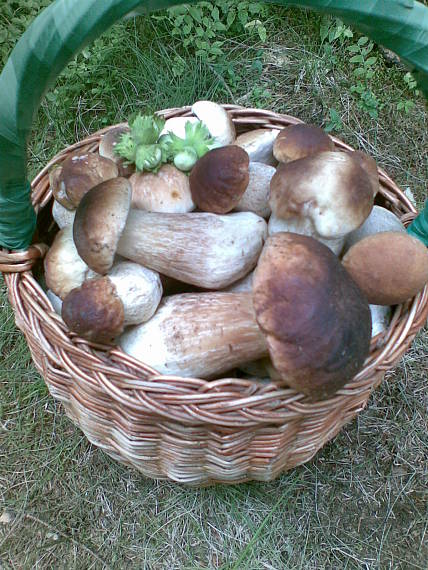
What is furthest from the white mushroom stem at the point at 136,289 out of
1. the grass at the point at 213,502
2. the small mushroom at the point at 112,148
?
the grass at the point at 213,502

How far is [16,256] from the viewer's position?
1.31 m

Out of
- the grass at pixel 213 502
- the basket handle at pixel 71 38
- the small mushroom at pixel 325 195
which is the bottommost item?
the grass at pixel 213 502

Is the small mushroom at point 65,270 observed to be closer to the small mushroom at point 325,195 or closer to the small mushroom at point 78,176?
the small mushroom at point 78,176

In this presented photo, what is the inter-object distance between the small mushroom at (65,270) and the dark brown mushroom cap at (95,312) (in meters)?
0.13

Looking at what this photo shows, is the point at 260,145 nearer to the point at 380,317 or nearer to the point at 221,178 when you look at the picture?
the point at 221,178

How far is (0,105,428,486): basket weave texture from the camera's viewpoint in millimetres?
1084

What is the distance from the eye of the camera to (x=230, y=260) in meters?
1.28

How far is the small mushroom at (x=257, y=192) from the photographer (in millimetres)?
1432

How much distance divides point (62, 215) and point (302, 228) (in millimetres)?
659

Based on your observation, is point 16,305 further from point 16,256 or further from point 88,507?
point 88,507

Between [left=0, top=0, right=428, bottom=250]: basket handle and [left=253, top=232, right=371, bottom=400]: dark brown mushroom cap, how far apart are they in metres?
0.42

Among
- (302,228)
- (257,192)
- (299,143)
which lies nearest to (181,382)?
(302,228)

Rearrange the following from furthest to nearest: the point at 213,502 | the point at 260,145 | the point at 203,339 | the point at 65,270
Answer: the point at 213,502
the point at 260,145
the point at 65,270
the point at 203,339

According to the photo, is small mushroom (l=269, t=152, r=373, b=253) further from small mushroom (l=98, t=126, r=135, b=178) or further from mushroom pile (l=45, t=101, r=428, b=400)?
small mushroom (l=98, t=126, r=135, b=178)
